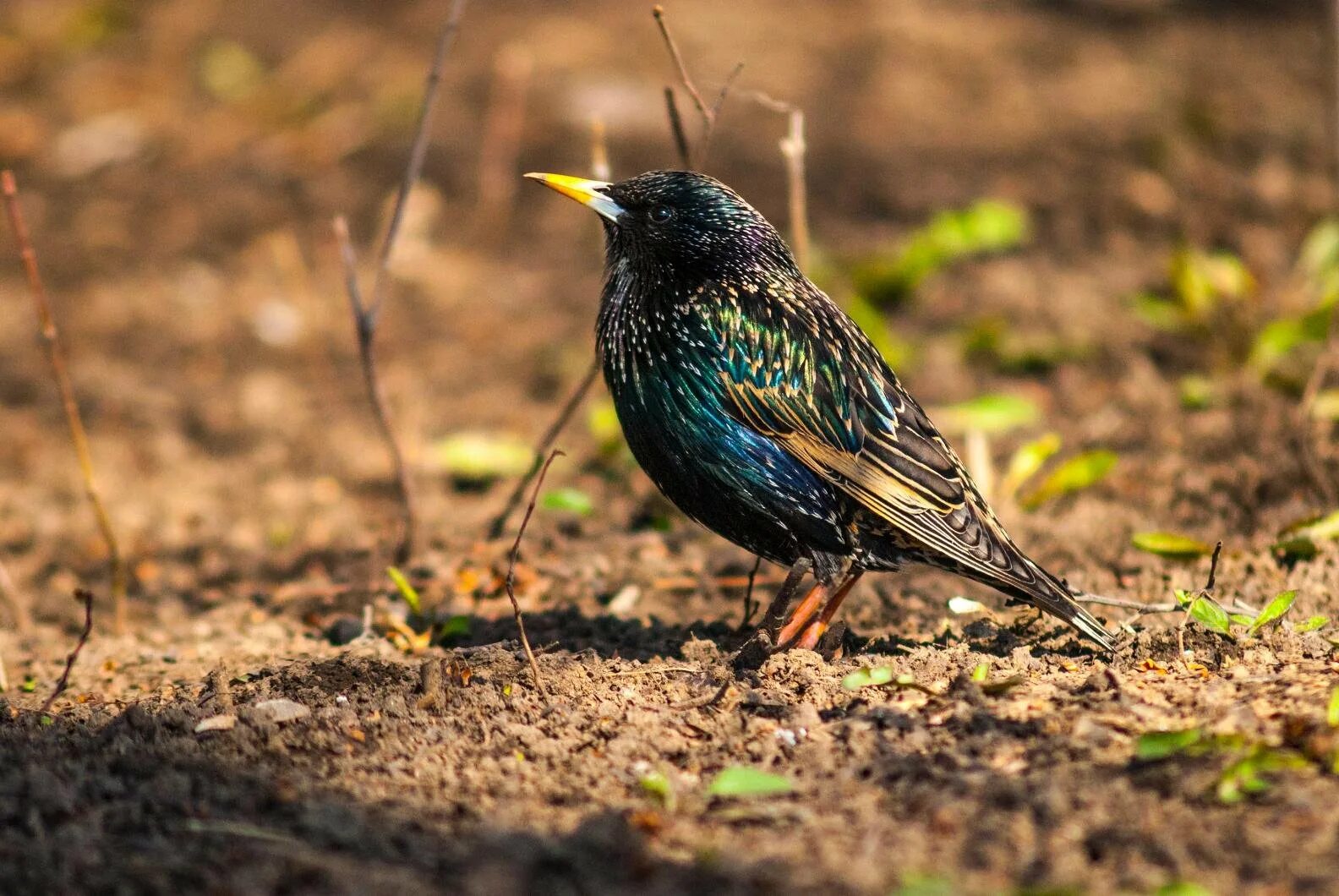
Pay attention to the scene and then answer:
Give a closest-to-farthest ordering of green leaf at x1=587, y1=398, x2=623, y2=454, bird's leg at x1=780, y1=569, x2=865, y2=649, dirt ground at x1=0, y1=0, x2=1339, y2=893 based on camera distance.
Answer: dirt ground at x1=0, y1=0, x2=1339, y2=893 → bird's leg at x1=780, y1=569, x2=865, y2=649 → green leaf at x1=587, y1=398, x2=623, y2=454

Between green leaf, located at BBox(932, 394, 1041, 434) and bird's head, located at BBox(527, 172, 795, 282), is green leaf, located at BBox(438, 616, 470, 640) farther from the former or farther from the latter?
green leaf, located at BBox(932, 394, 1041, 434)

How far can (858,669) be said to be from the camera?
140 inches

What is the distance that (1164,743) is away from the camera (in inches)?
114

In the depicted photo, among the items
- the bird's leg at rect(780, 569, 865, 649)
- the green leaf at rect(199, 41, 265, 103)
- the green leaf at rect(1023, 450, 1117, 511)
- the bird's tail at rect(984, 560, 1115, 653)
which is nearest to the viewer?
the bird's tail at rect(984, 560, 1115, 653)

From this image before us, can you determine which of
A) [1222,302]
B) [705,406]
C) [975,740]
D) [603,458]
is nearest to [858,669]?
[975,740]

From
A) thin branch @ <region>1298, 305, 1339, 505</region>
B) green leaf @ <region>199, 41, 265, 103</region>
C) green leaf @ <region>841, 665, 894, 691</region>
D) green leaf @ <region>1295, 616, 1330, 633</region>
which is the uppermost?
green leaf @ <region>199, 41, 265, 103</region>

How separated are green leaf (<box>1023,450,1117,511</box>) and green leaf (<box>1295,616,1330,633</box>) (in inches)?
58.6

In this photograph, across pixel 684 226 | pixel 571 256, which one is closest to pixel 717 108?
pixel 684 226

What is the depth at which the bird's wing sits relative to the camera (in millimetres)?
3854

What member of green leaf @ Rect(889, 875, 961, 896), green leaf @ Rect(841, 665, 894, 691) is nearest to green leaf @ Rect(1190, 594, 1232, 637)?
green leaf @ Rect(841, 665, 894, 691)

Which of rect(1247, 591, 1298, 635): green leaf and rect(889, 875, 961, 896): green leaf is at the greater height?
rect(1247, 591, 1298, 635): green leaf

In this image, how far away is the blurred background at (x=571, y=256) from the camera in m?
5.41

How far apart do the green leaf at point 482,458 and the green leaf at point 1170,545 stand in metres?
2.46

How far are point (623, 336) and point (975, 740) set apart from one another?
1557mm
